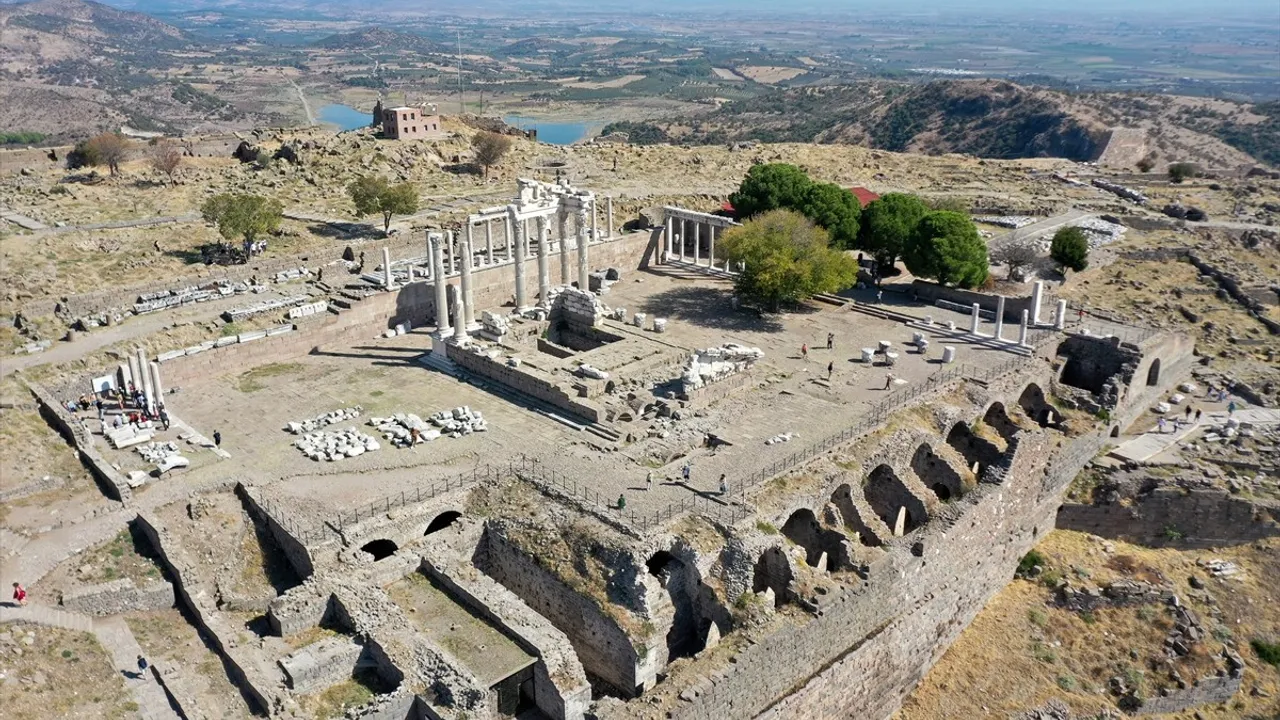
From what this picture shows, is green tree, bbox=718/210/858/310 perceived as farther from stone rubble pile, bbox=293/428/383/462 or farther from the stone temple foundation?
stone rubble pile, bbox=293/428/383/462

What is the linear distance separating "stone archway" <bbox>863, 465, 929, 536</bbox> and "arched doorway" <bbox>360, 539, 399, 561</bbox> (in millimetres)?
15831

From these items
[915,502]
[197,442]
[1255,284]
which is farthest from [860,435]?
[1255,284]

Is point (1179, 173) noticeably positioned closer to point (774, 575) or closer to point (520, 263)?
point (520, 263)

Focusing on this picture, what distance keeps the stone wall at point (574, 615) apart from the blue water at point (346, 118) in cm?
14679

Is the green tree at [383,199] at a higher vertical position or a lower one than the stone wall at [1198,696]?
higher

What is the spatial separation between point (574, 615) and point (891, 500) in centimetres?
1230

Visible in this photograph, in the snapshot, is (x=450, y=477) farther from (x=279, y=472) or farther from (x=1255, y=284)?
(x=1255, y=284)

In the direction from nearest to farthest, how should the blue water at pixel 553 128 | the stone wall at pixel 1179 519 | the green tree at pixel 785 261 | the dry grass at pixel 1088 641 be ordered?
the dry grass at pixel 1088 641 < the stone wall at pixel 1179 519 < the green tree at pixel 785 261 < the blue water at pixel 553 128

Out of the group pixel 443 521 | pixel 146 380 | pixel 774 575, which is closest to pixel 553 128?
pixel 146 380

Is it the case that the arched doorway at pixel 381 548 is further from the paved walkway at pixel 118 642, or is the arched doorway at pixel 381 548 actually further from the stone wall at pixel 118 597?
the paved walkway at pixel 118 642

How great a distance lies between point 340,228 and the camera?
194ft

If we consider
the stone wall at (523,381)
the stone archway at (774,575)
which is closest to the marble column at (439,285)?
the stone wall at (523,381)

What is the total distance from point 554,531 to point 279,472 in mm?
10368

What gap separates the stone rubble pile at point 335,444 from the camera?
32906mm
